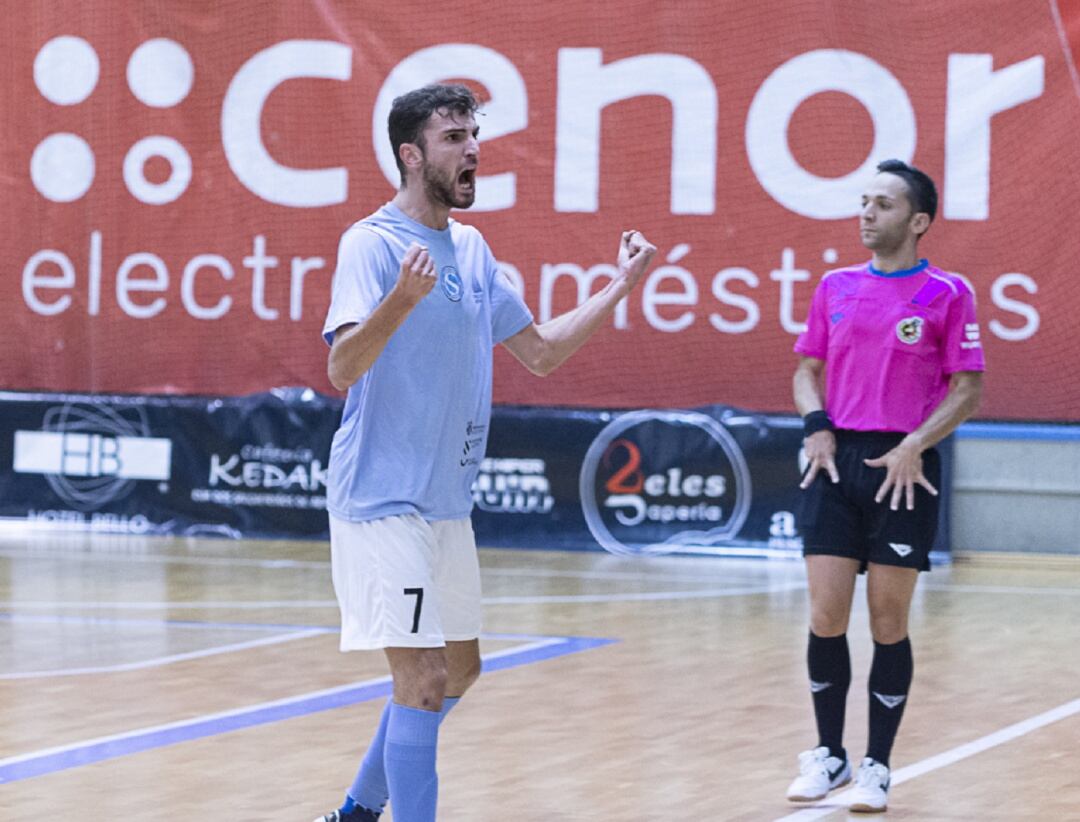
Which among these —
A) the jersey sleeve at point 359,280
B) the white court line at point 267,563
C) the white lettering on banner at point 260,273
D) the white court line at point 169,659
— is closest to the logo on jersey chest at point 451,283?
the jersey sleeve at point 359,280

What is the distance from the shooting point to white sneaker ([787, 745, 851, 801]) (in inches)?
225

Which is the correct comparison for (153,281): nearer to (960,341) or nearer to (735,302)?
(735,302)

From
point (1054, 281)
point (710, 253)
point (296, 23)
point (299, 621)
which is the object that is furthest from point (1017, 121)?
point (299, 621)

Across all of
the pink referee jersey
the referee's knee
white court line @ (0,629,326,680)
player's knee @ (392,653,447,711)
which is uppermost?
the pink referee jersey

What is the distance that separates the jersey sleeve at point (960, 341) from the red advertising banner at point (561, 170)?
7.23m

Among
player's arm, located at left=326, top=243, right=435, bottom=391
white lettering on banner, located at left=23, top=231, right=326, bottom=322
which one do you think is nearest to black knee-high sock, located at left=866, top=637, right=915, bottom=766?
player's arm, located at left=326, top=243, right=435, bottom=391

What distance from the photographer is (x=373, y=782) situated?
487 centimetres

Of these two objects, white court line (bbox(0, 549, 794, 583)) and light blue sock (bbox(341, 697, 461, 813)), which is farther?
white court line (bbox(0, 549, 794, 583))

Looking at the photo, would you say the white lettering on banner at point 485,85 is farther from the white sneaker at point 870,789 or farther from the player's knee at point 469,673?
the player's knee at point 469,673

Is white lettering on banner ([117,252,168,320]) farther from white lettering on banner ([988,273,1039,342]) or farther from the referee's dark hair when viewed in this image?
the referee's dark hair

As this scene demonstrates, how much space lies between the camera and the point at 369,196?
1376cm

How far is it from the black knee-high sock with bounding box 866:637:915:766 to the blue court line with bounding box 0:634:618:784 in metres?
2.35

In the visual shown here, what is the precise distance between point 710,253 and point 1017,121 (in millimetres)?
2230

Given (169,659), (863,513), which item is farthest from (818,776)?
(169,659)
